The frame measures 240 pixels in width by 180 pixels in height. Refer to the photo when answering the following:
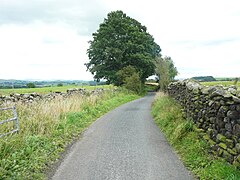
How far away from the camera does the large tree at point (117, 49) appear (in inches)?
1586

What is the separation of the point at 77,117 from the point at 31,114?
10.6 ft

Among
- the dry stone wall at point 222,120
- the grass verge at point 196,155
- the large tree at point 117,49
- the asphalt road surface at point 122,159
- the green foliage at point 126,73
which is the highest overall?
the large tree at point 117,49

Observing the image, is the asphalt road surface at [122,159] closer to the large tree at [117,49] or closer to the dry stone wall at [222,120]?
the dry stone wall at [222,120]

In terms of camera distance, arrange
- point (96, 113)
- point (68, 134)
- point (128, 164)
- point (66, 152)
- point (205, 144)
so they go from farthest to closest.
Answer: point (96, 113), point (68, 134), point (66, 152), point (205, 144), point (128, 164)

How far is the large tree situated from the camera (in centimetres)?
4028

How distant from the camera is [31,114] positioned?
9.76 meters

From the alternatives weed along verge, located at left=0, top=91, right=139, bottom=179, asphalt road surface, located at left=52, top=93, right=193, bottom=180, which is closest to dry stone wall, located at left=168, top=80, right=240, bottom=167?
asphalt road surface, located at left=52, top=93, right=193, bottom=180

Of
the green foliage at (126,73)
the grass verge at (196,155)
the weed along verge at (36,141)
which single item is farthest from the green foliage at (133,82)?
the grass verge at (196,155)

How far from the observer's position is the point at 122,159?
666cm

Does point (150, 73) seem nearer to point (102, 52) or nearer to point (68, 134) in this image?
point (102, 52)

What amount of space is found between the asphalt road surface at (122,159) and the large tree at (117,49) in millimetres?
30853

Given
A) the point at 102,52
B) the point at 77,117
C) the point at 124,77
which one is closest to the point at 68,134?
the point at 77,117

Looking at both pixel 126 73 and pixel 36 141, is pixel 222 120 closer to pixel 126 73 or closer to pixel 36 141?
pixel 36 141

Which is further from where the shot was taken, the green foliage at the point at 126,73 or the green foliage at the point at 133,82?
the green foliage at the point at 126,73
